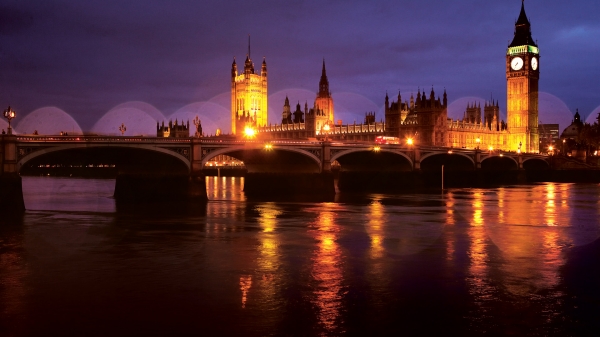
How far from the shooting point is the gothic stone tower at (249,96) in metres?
162

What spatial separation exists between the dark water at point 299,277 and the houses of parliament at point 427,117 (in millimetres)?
76821

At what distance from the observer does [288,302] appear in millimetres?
13906

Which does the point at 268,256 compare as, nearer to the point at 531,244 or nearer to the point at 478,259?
the point at 478,259

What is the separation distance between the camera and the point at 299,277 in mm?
16562

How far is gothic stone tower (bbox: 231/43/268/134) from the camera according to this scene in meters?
162

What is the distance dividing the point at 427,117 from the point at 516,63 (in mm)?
33064

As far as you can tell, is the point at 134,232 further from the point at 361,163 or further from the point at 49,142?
the point at 361,163

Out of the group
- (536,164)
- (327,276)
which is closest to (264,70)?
(536,164)

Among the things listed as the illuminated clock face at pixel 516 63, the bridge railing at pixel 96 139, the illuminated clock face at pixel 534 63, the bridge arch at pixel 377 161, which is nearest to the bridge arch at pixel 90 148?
the bridge railing at pixel 96 139

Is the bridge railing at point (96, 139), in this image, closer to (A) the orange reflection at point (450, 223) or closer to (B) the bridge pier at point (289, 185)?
(B) the bridge pier at point (289, 185)

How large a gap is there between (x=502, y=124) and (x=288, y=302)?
4967 inches

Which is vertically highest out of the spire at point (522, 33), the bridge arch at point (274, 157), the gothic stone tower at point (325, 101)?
the spire at point (522, 33)

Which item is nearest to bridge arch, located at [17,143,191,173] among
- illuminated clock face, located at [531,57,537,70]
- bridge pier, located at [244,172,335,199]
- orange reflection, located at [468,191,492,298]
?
bridge pier, located at [244,172,335,199]

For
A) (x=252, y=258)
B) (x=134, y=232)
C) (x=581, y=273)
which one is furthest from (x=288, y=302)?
(x=134, y=232)
